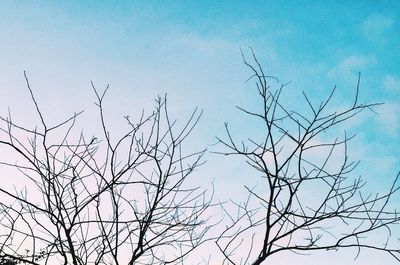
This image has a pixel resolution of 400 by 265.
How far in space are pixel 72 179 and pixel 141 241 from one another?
2.34ft

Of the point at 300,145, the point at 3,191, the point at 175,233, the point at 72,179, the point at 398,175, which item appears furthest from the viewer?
the point at 175,233

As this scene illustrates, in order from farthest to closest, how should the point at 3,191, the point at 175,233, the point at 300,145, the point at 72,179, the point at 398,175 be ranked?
the point at 175,233, the point at 72,179, the point at 300,145, the point at 398,175, the point at 3,191

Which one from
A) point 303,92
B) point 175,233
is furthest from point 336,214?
point 175,233

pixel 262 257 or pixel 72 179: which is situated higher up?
pixel 72 179

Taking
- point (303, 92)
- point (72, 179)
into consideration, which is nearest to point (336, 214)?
point (303, 92)

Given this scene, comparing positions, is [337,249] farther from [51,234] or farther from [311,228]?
[51,234]

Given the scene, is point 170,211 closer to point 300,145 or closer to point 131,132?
point 131,132

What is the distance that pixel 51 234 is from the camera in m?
3.21

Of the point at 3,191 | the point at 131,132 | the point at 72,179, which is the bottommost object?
the point at 3,191

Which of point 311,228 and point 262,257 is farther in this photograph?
point 311,228

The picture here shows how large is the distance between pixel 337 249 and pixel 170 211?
53.7 inches

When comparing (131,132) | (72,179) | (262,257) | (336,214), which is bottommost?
(262,257)

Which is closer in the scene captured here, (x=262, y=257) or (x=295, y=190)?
(x=262, y=257)

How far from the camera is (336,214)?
9.73 ft
